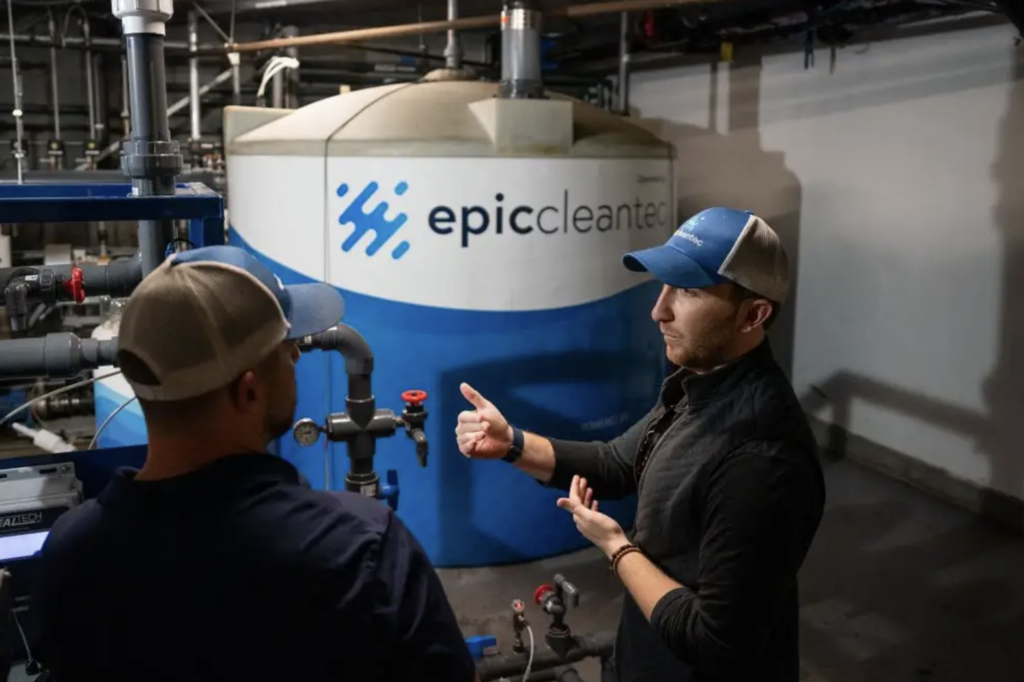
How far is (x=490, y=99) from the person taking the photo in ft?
8.82

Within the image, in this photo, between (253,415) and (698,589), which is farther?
(698,589)

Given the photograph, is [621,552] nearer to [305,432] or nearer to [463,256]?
[305,432]

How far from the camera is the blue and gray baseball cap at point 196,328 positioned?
828 mm

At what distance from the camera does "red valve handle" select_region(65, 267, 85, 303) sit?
5.29ft

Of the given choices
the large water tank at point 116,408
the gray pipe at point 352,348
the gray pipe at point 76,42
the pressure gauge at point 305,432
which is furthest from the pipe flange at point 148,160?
the gray pipe at point 76,42

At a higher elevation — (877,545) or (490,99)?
(490,99)

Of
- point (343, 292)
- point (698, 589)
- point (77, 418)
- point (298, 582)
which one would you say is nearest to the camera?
point (298, 582)

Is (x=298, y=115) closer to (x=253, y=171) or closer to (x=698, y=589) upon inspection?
(x=253, y=171)

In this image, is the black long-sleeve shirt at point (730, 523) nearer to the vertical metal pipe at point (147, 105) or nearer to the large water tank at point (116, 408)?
the vertical metal pipe at point (147, 105)

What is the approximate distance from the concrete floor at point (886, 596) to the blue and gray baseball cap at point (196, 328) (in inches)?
70.9

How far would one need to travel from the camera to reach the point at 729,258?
50.5 inches

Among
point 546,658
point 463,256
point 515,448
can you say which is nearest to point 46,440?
point 463,256

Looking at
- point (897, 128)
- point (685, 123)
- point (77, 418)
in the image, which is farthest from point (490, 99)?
point (77, 418)

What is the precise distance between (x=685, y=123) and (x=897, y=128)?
1.40 m
